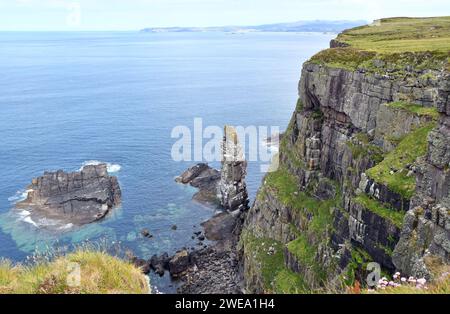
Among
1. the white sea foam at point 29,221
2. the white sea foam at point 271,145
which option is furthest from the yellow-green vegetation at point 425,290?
the white sea foam at point 271,145

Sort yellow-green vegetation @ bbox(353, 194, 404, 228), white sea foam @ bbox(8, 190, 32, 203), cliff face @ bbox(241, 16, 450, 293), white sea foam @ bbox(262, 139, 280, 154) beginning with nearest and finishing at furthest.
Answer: cliff face @ bbox(241, 16, 450, 293) → yellow-green vegetation @ bbox(353, 194, 404, 228) → white sea foam @ bbox(8, 190, 32, 203) → white sea foam @ bbox(262, 139, 280, 154)

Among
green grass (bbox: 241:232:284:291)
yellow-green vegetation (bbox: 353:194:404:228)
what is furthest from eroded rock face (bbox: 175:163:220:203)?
yellow-green vegetation (bbox: 353:194:404:228)

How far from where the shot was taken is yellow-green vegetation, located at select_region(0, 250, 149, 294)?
50.8 ft

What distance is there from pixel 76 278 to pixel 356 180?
41.3 m

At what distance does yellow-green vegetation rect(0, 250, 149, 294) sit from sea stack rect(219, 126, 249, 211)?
73078 mm

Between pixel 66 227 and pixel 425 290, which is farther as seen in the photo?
pixel 66 227

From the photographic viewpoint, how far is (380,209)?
37812mm

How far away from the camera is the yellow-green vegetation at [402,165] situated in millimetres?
37188

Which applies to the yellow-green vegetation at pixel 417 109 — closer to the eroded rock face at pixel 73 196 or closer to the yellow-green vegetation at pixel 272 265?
the yellow-green vegetation at pixel 272 265

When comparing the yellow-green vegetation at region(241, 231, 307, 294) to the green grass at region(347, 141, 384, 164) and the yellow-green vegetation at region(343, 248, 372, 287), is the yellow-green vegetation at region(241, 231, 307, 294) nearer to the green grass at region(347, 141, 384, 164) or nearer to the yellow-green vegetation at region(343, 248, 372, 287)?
the yellow-green vegetation at region(343, 248, 372, 287)

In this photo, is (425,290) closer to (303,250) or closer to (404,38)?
(303,250)

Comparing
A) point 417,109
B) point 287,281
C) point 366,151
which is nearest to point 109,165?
point 287,281

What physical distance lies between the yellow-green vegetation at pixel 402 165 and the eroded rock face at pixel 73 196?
199ft
